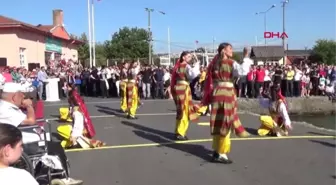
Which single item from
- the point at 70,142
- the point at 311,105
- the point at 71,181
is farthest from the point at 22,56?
the point at 71,181

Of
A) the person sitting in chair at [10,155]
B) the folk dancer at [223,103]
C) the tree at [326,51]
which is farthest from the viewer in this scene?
the tree at [326,51]

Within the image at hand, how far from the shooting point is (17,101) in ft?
19.7

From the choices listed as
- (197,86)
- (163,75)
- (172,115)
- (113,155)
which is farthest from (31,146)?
(163,75)

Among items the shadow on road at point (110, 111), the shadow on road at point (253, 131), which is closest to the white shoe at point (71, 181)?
the shadow on road at point (253, 131)

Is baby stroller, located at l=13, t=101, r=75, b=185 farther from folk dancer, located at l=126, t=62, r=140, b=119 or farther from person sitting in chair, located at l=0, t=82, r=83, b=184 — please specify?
folk dancer, located at l=126, t=62, r=140, b=119

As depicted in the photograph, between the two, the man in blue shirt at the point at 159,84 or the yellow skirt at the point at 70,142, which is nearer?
the yellow skirt at the point at 70,142

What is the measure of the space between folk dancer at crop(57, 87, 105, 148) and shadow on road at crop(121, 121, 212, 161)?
4.56 feet

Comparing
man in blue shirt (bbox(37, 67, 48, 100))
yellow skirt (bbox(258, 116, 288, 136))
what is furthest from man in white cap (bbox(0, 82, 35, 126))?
man in blue shirt (bbox(37, 67, 48, 100))

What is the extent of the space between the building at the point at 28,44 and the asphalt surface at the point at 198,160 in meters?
18.9

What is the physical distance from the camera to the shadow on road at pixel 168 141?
9.28 metres

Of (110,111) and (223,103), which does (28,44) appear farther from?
(223,103)

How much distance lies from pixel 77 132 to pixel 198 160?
2.72 metres

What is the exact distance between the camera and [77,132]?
998 cm

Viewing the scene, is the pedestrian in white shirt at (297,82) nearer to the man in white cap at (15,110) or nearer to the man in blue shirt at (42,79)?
the man in blue shirt at (42,79)
